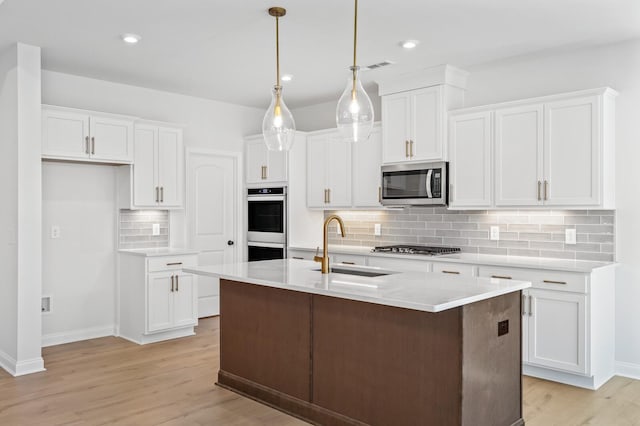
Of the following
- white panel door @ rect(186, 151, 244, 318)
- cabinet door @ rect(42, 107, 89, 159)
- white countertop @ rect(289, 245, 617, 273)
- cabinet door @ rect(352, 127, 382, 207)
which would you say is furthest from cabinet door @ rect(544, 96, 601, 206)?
cabinet door @ rect(42, 107, 89, 159)

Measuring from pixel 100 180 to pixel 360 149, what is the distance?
274 cm

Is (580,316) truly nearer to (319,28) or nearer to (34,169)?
(319,28)

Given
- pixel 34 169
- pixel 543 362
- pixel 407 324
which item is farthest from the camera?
pixel 34 169

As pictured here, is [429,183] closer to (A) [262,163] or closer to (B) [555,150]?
(B) [555,150]

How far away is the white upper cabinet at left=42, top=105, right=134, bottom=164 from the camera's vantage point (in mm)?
4629

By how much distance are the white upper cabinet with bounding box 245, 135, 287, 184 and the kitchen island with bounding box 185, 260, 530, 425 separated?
2.54m

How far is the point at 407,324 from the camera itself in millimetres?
2787

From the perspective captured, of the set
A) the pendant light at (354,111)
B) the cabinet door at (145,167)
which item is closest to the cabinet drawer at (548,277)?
the pendant light at (354,111)

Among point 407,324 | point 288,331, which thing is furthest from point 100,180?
point 407,324

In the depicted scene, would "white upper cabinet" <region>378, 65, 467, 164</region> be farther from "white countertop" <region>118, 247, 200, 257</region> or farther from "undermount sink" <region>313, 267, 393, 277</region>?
"white countertop" <region>118, 247, 200, 257</region>

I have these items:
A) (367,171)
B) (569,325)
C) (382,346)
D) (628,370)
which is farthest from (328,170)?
(628,370)

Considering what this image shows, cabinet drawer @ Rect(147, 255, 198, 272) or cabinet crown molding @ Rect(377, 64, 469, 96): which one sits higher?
cabinet crown molding @ Rect(377, 64, 469, 96)

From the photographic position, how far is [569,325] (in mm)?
3826

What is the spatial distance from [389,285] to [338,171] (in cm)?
306
